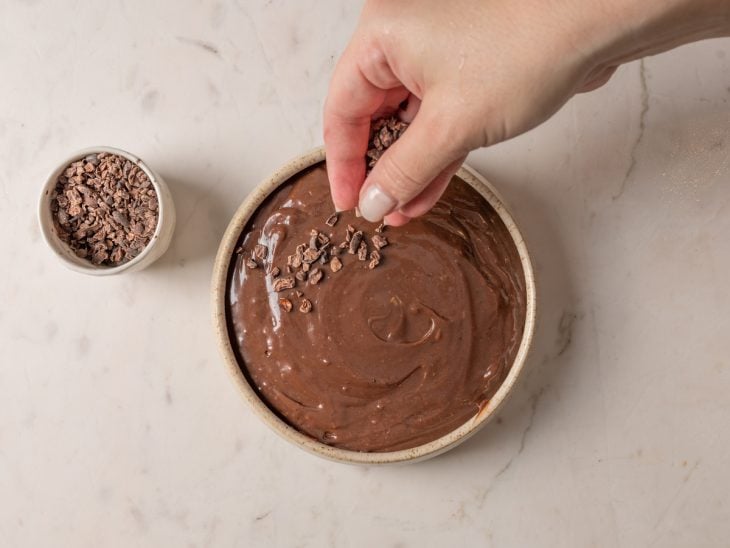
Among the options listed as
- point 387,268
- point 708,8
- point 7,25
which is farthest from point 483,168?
point 7,25

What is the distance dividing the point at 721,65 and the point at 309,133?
102cm

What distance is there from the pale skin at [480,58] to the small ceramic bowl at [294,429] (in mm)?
237

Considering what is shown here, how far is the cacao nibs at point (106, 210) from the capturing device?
5.77ft

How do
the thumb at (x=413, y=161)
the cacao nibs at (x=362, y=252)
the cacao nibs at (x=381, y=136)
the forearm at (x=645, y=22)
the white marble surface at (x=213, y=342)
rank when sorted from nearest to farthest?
the forearm at (x=645, y=22) < the thumb at (x=413, y=161) < the cacao nibs at (x=381, y=136) < the cacao nibs at (x=362, y=252) < the white marble surface at (x=213, y=342)

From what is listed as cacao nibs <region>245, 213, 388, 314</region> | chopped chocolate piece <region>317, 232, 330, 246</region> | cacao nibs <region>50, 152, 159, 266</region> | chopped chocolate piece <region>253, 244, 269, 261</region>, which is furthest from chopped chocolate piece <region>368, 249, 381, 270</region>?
cacao nibs <region>50, 152, 159, 266</region>

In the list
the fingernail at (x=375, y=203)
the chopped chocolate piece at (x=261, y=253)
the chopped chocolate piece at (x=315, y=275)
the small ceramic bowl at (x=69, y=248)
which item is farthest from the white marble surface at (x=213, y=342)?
the fingernail at (x=375, y=203)

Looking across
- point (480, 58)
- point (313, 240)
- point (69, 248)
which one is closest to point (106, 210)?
point (69, 248)

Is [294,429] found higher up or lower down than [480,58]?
lower down

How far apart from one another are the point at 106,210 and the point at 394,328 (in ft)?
2.33

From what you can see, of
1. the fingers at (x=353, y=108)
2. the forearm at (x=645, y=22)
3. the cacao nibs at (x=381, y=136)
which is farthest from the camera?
the cacao nibs at (x=381, y=136)

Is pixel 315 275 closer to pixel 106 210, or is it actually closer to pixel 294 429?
pixel 294 429

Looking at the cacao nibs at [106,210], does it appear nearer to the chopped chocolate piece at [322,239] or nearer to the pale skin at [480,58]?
the chopped chocolate piece at [322,239]

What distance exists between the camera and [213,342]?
1884mm

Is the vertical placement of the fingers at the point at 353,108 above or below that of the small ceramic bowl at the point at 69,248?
above
